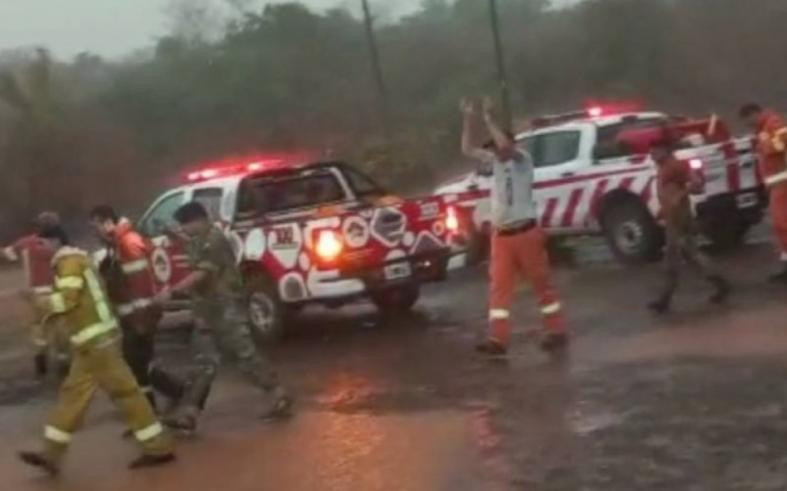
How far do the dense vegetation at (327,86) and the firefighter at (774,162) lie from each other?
1857 cm

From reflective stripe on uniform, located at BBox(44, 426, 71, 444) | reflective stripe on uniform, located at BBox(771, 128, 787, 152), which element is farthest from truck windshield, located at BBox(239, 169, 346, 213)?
reflective stripe on uniform, located at BBox(44, 426, 71, 444)

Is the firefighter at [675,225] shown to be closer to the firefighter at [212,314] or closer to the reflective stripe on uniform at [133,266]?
the firefighter at [212,314]

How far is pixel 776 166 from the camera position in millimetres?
15930

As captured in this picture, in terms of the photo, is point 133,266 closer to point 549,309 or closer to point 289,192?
point 549,309

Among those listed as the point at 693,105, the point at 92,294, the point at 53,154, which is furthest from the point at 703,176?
the point at 53,154

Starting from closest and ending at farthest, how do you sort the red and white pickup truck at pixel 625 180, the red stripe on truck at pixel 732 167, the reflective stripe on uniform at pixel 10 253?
the reflective stripe on uniform at pixel 10 253 < the red stripe on truck at pixel 732 167 < the red and white pickup truck at pixel 625 180

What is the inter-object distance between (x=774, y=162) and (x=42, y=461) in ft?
26.3

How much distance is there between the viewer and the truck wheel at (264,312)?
53.7ft

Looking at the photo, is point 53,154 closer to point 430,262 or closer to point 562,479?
point 430,262

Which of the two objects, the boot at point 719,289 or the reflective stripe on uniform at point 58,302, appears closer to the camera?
the reflective stripe on uniform at point 58,302

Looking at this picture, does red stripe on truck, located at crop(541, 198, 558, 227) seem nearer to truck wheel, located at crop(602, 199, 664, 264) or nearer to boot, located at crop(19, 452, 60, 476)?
truck wheel, located at crop(602, 199, 664, 264)

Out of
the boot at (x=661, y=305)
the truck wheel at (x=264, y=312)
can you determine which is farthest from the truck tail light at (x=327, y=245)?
the boot at (x=661, y=305)

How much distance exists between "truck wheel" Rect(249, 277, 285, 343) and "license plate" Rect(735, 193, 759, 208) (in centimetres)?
551

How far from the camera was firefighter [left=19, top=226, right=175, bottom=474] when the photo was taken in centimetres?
1059
